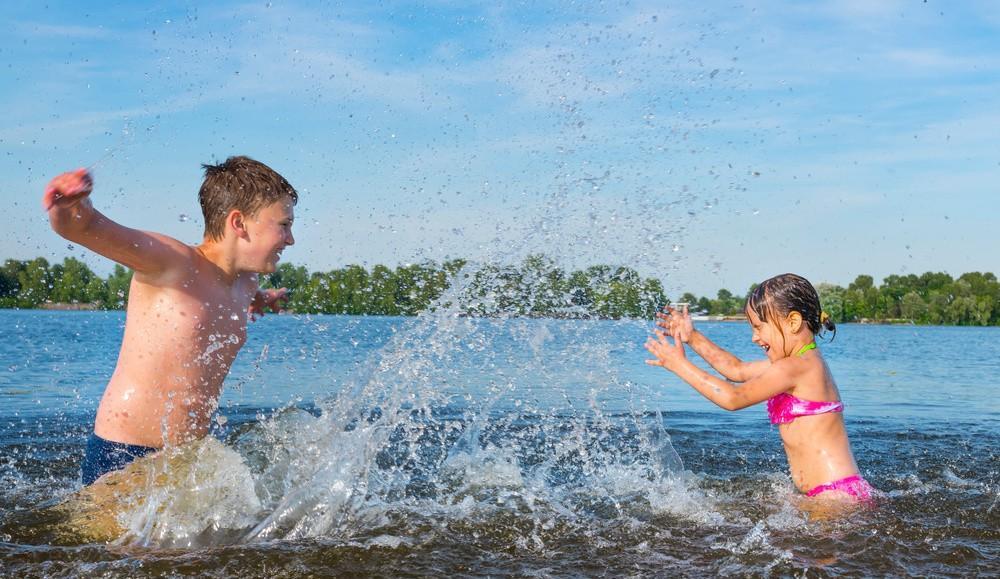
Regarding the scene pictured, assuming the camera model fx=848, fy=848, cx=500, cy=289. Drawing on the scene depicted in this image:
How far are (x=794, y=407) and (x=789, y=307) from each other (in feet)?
2.11

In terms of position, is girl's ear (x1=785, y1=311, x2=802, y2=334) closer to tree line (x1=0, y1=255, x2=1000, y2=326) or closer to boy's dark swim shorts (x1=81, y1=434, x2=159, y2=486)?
tree line (x1=0, y1=255, x2=1000, y2=326)

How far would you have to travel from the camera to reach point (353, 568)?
12.7 feet

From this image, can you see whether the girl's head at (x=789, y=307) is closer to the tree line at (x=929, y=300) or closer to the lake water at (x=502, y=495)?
the lake water at (x=502, y=495)

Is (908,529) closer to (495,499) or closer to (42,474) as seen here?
(495,499)

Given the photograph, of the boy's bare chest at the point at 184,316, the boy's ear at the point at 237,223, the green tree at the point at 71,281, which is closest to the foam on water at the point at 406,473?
the boy's bare chest at the point at 184,316

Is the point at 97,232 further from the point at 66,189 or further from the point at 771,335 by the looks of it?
the point at 771,335

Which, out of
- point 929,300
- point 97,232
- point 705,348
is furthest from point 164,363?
point 929,300

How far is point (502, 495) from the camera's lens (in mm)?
5426

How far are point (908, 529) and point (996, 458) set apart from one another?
11.0 ft

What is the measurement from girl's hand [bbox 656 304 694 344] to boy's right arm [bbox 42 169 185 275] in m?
3.00

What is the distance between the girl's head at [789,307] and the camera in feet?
18.0

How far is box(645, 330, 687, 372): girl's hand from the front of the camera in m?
5.14

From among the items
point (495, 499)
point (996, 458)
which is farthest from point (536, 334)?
point (996, 458)

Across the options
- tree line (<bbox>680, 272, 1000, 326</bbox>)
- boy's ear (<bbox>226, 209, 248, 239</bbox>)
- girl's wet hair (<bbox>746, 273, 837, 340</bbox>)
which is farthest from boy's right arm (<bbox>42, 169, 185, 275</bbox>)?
tree line (<bbox>680, 272, 1000, 326</bbox>)
